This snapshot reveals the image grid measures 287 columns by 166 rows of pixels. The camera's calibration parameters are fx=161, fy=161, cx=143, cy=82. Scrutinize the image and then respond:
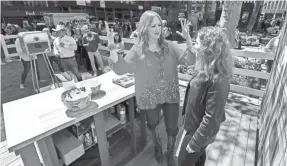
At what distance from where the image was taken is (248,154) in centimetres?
220

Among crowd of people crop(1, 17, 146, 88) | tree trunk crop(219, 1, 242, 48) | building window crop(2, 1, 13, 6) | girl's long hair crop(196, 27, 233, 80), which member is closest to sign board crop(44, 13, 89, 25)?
crowd of people crop(1, 17, 146, 88)

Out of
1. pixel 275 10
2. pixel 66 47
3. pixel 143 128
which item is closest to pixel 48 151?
pixel 143 128

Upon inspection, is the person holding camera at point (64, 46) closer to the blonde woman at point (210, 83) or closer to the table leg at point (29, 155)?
the table leg at point (29, 155)

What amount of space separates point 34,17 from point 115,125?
63.7 ft

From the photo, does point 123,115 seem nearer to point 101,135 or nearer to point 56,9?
point 101,135

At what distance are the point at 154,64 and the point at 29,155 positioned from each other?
1.32 meters

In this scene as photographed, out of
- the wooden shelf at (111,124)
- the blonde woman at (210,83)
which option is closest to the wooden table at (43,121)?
the wooden shelf at (111,124)

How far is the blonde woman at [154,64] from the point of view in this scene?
5.08 feet

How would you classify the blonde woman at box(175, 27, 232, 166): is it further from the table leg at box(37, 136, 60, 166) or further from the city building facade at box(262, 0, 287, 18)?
the city building facade at box(262, 0, 287, 18)

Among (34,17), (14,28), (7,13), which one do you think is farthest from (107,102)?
(34,17)

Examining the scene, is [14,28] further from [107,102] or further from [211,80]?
[211,80]

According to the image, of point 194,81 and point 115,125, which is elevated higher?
point 194,81

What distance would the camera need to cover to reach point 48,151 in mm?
1458

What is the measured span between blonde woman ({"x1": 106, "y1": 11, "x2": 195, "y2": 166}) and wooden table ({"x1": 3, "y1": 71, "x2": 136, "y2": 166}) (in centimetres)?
32
